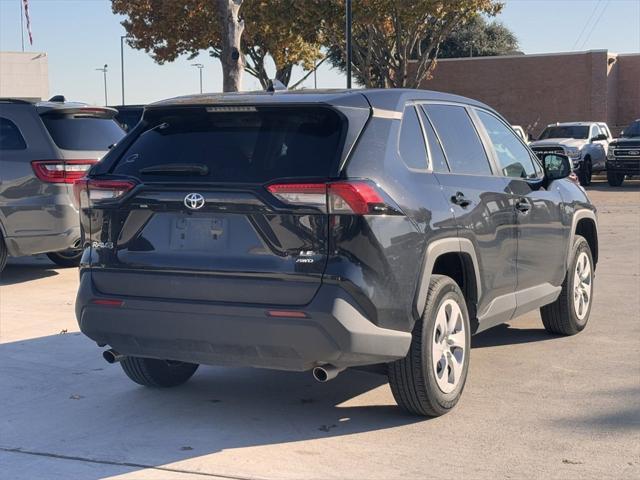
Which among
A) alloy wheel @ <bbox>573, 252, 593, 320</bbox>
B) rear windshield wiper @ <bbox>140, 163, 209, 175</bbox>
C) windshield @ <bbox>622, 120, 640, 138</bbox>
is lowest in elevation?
windshield @ <bbox>622, 120, 640, 138</bbox>

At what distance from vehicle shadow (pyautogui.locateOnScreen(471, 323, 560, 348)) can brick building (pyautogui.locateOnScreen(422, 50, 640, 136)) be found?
38548 mm

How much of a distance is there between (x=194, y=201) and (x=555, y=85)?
42.8 meters

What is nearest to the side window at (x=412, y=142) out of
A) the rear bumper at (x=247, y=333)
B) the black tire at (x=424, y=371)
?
the black tire at (x=424, y=371)

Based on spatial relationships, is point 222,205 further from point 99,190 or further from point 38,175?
point 38,175

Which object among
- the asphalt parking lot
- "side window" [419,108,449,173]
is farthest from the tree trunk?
"side window" [419,108,449,173]

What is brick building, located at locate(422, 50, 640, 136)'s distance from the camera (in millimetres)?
45000

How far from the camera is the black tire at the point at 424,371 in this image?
5.54 m

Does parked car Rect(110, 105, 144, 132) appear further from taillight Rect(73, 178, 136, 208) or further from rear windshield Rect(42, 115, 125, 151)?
taillight Rect(73, 178, 136, 208)

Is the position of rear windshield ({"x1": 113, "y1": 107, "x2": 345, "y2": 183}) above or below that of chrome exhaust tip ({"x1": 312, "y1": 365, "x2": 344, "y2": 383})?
above

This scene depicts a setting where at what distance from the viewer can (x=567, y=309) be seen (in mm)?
7891

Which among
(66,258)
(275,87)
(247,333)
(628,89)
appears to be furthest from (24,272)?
(628,89)

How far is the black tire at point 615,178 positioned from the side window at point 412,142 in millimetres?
24408

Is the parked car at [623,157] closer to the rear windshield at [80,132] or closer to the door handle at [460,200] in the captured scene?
the rear windshield at [80,132]

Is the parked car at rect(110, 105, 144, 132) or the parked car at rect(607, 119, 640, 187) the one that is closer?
the parked car at rect(110, 105, 144, 132)
